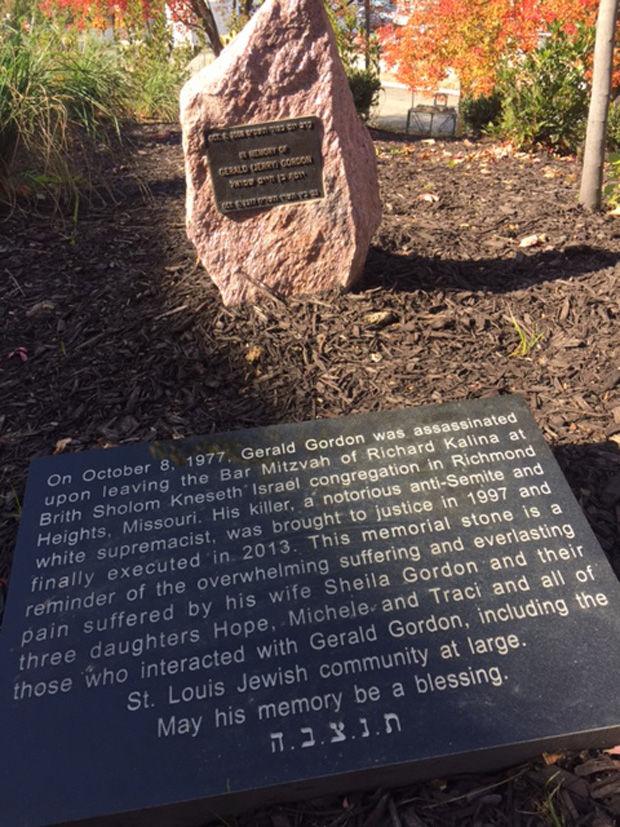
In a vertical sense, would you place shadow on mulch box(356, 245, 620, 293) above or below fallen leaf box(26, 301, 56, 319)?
above

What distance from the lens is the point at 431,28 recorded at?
12.5 meters

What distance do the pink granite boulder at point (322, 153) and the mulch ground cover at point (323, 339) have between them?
0.19 meters

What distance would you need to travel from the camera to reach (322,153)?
3.63 metres

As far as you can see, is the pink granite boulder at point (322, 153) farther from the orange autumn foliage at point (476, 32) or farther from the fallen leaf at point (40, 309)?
the orange autumn foliage at point (476, 32)

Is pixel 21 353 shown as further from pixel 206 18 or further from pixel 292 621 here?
pixel 206 18

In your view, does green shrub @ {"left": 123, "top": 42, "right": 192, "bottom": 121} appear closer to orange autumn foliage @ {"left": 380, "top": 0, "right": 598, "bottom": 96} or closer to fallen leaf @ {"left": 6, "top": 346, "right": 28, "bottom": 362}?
orange autumn foliage @ {"left": 380, "top": 0, "right": 598, "bottom": 96}

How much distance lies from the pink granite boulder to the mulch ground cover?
0.19 metres

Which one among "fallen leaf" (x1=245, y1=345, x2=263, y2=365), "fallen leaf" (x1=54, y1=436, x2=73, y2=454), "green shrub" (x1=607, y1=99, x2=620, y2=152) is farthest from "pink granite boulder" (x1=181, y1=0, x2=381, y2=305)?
"green shrub" (x1=607, y1=99, x2=620, y2=152)

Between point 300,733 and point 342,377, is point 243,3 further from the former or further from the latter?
point 300,733

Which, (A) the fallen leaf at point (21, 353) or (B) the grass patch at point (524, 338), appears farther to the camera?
(A) the fallen leaf at point (21, 353)

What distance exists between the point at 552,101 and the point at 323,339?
221 inches

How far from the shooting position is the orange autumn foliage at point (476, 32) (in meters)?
9.53

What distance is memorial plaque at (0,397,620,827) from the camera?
1636mm

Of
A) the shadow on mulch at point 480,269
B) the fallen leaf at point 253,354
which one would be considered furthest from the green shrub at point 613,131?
the fallen leaf at point 253,354
